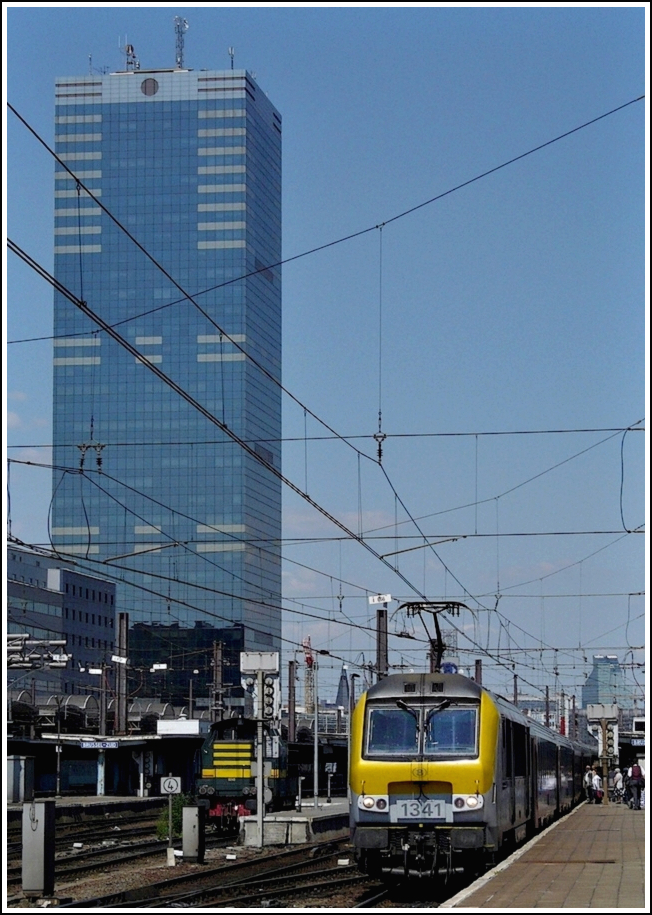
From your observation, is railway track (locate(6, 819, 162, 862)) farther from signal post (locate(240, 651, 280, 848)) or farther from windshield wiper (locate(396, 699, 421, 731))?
windshield wiper (locate(396, 699, 421, 731))

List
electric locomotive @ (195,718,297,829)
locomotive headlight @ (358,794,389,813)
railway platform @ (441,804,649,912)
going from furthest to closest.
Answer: electric locomotive @ (195,718,297,829) < locomotive headlight @ (358,794,389,813) < railway platform @ (441,804,649,912)

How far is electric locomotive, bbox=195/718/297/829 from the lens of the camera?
34938mm

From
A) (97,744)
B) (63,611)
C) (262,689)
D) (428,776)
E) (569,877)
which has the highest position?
(63,611)

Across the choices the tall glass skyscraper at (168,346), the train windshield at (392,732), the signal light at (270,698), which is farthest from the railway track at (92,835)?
the tall glass skyscraper at (168,346)

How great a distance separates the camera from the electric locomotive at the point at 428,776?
18812mm

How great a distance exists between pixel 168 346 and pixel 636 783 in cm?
15300

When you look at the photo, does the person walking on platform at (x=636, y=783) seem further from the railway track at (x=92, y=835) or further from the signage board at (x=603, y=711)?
the railway track at (x=92, y=835)

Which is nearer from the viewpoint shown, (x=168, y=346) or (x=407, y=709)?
(x=407, y=709)

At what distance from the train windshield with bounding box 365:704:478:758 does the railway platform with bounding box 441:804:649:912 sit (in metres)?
1.76

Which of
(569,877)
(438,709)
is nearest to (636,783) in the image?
(438,709)

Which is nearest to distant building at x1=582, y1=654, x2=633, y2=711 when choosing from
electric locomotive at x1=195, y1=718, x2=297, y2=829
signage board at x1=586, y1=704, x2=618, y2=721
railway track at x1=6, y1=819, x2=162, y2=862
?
signage board at x1=586, y1=704, x2=618, y2=721

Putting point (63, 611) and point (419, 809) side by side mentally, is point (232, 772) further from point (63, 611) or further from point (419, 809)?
point (63, 611)

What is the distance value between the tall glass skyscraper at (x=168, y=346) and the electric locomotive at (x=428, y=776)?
159m

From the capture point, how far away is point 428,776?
19203mm
